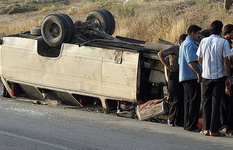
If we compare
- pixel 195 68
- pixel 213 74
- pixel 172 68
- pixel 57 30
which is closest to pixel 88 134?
pixel 172 68

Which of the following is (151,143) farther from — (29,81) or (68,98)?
(29,81)

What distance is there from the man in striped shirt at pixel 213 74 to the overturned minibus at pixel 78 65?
4.67 feet

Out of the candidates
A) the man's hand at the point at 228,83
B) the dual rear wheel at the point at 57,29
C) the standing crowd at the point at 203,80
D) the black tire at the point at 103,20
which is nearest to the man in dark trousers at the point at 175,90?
the standing crowd at the point at 203,80

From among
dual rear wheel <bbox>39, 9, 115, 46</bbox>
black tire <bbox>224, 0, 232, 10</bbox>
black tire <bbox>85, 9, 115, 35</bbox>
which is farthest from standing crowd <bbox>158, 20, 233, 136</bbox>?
black tire <bbox>224, 0, 232, 10</bbox>

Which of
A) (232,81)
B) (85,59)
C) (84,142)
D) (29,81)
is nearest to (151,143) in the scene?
(84,142)

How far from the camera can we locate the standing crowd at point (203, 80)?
6309mm

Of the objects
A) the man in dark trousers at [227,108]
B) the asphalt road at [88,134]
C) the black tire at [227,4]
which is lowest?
the asphalt road at [88,134]

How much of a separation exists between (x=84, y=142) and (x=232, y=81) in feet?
8.12

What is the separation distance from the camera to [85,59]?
323 inches

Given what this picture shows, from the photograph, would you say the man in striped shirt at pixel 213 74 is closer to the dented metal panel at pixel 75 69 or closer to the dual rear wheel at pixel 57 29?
the dented metal panel at pixel 75 69

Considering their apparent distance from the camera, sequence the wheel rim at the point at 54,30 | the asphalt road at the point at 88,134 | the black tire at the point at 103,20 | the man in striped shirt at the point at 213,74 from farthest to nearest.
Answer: the black tire at the point at 103,20 < the wheel rim at the point at 54,30 < the man in striped shirt at the point at 213,74 < the asphalt road at the point at 88,134

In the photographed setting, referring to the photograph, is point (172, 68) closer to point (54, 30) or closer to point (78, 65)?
point (78, 65)

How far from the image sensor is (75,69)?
8.37 m

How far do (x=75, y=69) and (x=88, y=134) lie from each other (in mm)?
2122
